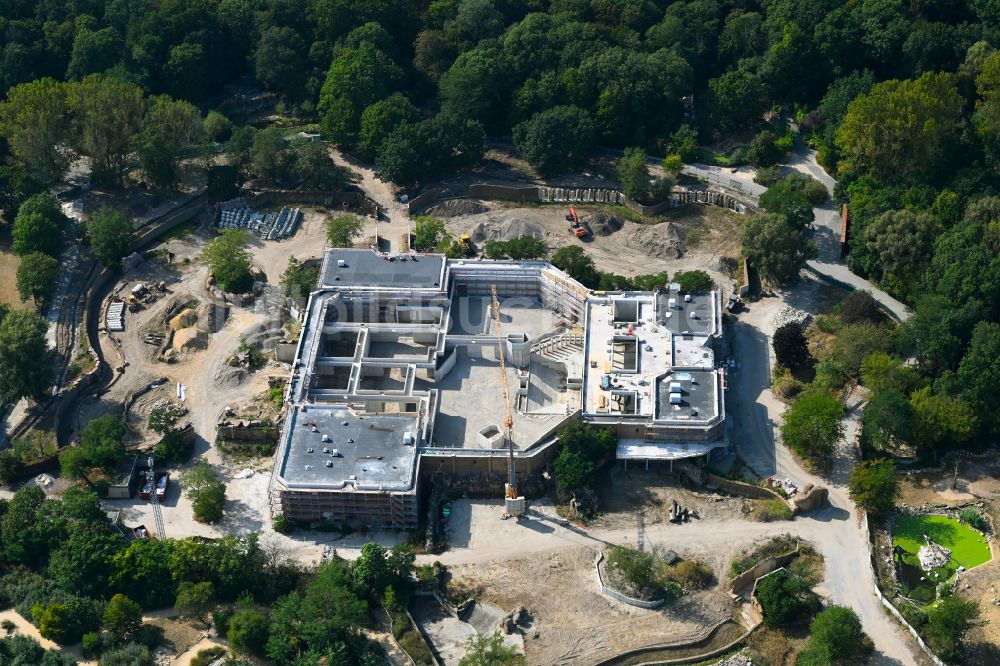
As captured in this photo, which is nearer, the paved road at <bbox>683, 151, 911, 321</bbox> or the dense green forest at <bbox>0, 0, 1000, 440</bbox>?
the paved road at <bbox>683, 151, 911, 321</bbox>

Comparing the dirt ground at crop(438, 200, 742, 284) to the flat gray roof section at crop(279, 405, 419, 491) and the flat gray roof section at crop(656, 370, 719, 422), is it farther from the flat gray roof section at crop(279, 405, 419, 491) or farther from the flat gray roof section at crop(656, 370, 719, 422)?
the flat gray roof section at crop(279, 405, 419, 491)

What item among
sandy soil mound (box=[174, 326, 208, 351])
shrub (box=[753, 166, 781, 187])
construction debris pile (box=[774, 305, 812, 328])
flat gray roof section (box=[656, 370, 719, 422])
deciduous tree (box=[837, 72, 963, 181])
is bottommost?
sandy soil mound (box=[174, 326, 208, 351])

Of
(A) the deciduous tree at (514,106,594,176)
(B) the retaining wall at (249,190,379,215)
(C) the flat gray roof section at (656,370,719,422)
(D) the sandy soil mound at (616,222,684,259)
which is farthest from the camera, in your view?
(A) the deciduous tree at (514,106,594,176)

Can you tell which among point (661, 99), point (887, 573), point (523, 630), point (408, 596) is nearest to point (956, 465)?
point (887, 573)

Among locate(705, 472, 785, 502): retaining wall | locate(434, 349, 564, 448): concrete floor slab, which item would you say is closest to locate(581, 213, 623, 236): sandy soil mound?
locate(434, 349, 564, 448): concrete floor slab

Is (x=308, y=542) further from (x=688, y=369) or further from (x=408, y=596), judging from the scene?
(x=688, y=369)

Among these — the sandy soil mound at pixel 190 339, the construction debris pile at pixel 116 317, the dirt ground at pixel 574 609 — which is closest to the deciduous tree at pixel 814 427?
the dirt ground at pixel 574 609

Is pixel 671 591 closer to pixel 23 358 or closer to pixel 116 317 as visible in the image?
pixel 23 358
